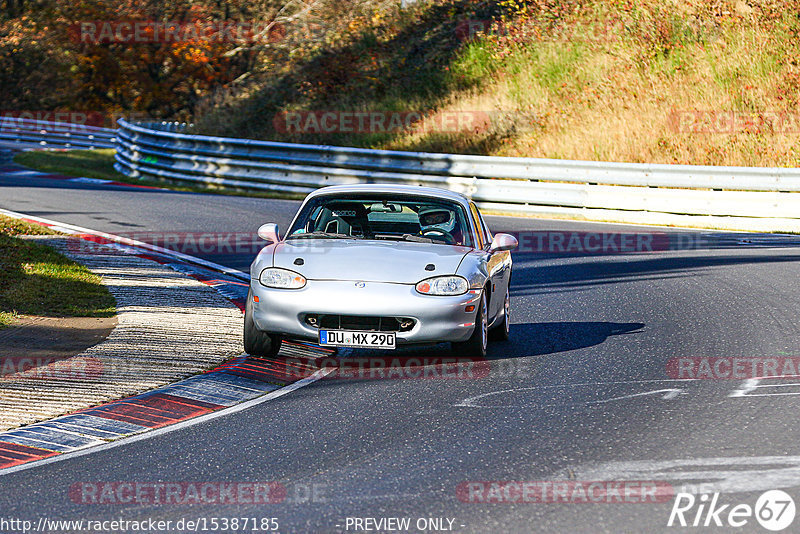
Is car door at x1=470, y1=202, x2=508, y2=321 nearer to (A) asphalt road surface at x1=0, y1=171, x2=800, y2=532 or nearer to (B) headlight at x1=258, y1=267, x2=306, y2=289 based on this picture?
(A) asphalt road surface at x1=0, y1=171, x2=800, y2=532

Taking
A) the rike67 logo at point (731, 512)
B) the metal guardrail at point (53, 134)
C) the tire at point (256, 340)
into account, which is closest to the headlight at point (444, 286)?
the tire at point (256, 340)

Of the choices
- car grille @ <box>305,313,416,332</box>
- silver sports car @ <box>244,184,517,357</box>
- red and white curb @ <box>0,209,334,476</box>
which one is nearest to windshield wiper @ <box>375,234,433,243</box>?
silver sports car @ <box>244,184,517,357</box>

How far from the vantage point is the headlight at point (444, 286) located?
909cm

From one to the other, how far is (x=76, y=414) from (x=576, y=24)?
28.1 metres

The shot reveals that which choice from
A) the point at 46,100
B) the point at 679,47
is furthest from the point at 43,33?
the point at 679,47

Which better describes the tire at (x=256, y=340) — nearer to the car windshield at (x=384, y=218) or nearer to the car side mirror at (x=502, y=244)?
the car windshield at (x=384, y=218)

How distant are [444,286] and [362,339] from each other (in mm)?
792

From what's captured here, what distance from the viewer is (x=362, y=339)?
898 centimetres

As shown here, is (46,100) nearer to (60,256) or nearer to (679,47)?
(679,47)

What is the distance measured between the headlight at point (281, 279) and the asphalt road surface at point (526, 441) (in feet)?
2.95

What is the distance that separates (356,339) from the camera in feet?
29.5

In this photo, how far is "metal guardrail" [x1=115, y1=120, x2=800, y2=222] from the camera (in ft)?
67.9

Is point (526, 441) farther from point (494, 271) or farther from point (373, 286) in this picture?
point (494, 271)

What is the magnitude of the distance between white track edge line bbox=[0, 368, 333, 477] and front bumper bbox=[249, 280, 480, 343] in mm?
430
